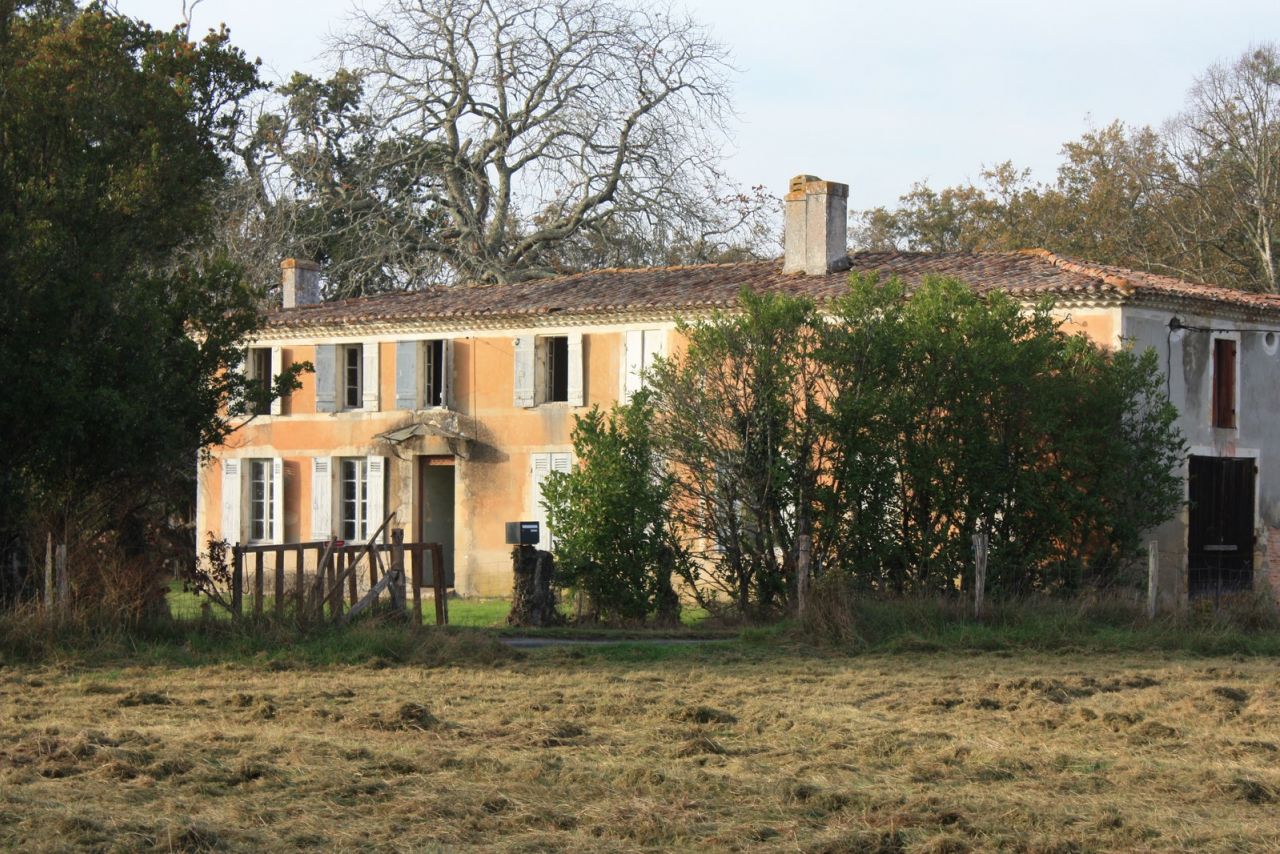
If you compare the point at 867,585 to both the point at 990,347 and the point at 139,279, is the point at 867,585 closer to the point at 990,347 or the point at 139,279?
the point at 990,347

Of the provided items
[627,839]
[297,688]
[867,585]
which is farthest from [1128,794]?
[867,585]

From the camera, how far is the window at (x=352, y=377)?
29672mm

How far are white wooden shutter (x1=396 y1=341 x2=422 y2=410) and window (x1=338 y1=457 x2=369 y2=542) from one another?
1.29 metres

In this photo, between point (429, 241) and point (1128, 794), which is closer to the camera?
point (1128, 794)

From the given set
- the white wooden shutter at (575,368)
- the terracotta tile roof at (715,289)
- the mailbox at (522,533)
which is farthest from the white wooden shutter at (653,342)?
the mailbox at (522,533)

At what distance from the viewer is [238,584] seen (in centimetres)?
1689

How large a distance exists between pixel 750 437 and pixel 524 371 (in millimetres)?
7906

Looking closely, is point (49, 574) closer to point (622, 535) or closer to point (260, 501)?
point (622, 535)

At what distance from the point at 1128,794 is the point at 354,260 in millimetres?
30242

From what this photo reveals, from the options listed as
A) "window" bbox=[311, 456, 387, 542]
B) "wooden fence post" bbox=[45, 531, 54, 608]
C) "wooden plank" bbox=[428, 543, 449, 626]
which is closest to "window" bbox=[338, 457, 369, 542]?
"window" bbox=[311, 456, 387, 542]

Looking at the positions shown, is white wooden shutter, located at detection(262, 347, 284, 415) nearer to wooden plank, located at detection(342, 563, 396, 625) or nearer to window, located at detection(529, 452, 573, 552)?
window, located at detection(529, 452, 573, 552)

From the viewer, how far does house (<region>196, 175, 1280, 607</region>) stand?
23.3m

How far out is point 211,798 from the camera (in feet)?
30.1

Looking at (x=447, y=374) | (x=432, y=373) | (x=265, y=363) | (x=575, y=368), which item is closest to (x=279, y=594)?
(x=575, y=368)
